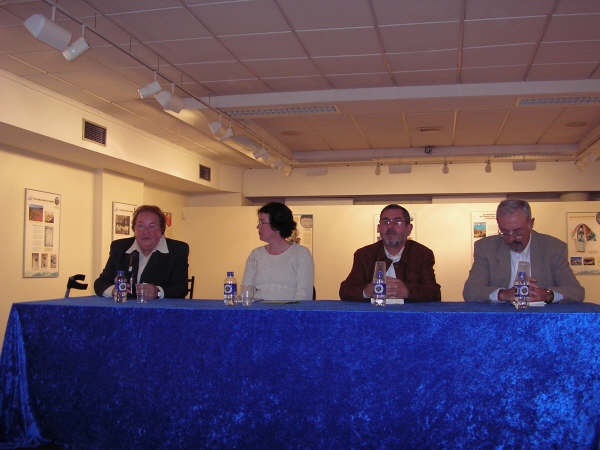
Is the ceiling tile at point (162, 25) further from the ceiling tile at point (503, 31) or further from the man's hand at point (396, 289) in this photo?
the man's hand at point (396, 289)

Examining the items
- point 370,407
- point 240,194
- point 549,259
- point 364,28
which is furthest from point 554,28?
point 240,194

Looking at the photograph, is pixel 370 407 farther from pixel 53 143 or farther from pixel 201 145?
pixel 201 145

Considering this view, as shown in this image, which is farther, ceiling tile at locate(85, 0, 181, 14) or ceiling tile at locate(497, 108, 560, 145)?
ceiling tile at locate(497, 108, 560, 145)

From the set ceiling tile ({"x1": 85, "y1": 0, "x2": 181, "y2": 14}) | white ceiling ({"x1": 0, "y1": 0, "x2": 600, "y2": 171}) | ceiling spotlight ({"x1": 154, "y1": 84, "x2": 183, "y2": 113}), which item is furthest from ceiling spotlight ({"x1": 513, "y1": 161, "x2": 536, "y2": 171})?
ceiling tile ({"x1": 85, "y1": 0, "x2": 181, "y2": 14})

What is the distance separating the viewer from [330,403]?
7.64 ft

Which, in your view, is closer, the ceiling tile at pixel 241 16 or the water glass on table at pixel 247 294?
the water glass on table at pixel 247 294

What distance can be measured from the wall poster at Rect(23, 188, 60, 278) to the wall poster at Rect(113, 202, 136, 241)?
935mm

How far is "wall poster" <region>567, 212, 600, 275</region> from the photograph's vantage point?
27.5 ft

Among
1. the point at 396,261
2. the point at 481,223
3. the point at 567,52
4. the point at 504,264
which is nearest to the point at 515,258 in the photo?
the point at 504,264

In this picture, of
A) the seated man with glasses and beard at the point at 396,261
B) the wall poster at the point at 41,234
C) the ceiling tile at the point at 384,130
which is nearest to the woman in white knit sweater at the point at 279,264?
the seated man with glasses and beard at the point at 396,261

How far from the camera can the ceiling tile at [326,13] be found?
4102 millimetres

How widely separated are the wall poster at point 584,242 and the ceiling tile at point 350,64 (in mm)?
4746

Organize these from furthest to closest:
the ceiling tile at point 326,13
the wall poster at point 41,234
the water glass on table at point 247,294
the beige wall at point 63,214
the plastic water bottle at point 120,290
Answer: the wall poster at point 41,234 → the beige wall at point 63,214 → the ceiling tile at point 326,13 → the plastic water bottle at point 120,290 → the water glass on table at point 247,294

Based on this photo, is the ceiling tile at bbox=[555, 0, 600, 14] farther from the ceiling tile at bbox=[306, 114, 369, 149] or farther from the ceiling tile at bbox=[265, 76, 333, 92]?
the ceiling tile at bbox=[306, 114, 369, 149]
